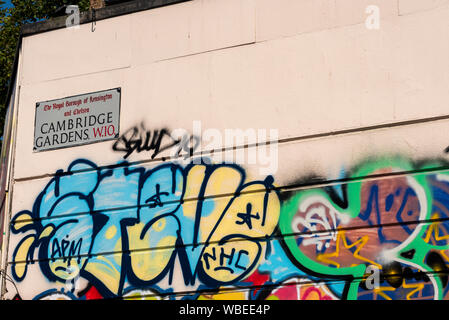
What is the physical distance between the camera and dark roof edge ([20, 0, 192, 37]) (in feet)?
33.8

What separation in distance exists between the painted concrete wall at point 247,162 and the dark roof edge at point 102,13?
104 millimetres

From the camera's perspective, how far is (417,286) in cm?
801

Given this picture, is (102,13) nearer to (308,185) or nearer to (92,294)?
(92,294)

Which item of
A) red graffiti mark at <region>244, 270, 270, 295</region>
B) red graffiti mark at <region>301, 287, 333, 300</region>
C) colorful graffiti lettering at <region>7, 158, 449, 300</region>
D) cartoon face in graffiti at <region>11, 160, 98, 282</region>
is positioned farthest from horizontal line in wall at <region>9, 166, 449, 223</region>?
red graffiti mark at <region>301, 287, 333, 300</region>

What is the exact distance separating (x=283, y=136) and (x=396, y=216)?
1.68 m

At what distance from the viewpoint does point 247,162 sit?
923cm

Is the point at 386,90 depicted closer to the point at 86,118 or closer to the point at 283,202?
the point at 283,202

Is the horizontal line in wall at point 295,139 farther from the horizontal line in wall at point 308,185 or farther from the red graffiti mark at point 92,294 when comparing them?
the red graffiti mark at point 92,294

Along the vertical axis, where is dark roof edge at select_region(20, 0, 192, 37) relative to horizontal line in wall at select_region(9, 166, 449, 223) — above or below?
above

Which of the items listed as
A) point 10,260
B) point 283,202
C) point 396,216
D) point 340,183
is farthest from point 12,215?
point 396,216

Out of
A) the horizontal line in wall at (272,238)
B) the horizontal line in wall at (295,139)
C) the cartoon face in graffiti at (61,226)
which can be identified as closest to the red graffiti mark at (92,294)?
the cartoon face in graffiti at (61,226)

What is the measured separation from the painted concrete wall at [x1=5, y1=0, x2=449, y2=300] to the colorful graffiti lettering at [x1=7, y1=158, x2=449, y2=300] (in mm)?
16

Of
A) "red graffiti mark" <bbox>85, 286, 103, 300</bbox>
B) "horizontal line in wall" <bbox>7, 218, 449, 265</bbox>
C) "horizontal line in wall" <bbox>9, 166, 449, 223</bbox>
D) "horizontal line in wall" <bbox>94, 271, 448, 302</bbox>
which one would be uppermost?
"horizontal line in wall" <bbox>9, 166, 449, 223</bbox>

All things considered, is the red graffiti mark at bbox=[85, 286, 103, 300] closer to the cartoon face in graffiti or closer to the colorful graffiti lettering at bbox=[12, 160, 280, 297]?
the colorful graffiti lettering at bbox=[12, 160, 280, 297]
